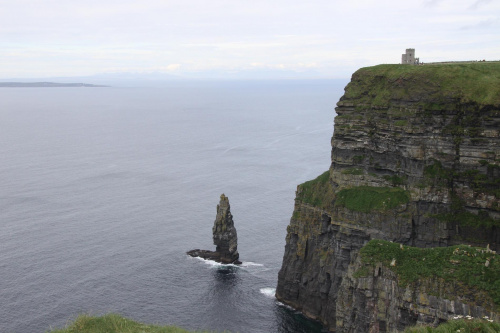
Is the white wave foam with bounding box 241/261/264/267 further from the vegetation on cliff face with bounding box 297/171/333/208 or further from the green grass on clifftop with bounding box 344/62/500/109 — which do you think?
the green grass on clifftop with bounding box 344/62/500/109

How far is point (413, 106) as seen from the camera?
246 ft

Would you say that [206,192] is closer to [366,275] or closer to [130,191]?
[130,191]

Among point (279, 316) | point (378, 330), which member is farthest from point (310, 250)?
point (378, 330)

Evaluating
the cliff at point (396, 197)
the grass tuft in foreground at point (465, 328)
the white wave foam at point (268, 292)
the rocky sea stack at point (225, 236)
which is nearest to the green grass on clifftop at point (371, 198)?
the cliff at point (396, 197)

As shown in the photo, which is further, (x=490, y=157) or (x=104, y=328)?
(x=490, y=157)

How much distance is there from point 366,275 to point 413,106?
26.2 m

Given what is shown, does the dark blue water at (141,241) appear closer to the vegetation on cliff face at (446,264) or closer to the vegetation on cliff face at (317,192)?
the vegetation on cliff face at (317,192)

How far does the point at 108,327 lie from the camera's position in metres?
41.2

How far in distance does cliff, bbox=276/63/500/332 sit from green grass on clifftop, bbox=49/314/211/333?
27.8 m

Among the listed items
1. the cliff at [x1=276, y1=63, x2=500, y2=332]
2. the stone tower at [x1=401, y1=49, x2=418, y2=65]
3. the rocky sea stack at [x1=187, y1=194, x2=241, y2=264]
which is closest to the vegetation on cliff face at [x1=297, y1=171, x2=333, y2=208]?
the cliff at [x1=276, y1=63, x2=500, y2=332]

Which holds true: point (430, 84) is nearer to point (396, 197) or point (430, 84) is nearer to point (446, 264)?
point (396, 197)

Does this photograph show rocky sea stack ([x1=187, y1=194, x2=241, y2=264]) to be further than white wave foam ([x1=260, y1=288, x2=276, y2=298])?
Yes

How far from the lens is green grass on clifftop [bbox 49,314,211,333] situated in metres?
40.5

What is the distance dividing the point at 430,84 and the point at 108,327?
5400 cm
